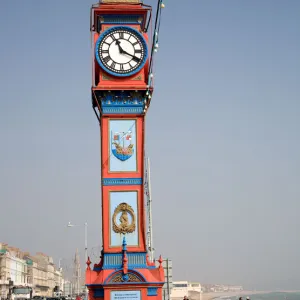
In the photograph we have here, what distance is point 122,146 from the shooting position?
3272 cm

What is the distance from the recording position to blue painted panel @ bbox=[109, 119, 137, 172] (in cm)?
3247

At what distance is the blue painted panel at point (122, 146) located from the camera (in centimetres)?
3247

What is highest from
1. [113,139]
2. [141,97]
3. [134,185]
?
[141,97]

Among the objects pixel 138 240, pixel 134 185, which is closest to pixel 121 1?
pixel 134 185

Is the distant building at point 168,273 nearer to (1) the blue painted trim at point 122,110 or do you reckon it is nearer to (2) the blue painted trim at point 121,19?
(1) the blue painted trim at point 122,110

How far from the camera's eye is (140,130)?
3294 cm

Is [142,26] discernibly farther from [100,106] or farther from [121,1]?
[100,106]

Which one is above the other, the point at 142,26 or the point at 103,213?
the point at 142,26

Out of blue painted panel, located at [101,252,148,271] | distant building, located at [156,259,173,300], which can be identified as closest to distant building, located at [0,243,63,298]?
distant building, located at [156,259,173,300]

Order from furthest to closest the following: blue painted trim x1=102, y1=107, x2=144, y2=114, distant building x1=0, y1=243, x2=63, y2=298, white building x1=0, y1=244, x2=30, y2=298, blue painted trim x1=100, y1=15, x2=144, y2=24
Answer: distant building x1=0, y1=243, x2=63, y2=298 < white building x1=0, y1=244, x2=30, y2=298 < blue painted trim x1=100, y1=15, x2=144, y2=24 < blue painted trim x1=102, y1=107, x2=144, y2=114

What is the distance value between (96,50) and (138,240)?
11327 millimetres

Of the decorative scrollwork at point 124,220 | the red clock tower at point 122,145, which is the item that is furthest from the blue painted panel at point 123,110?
the decorative scrollwork at point 124,220

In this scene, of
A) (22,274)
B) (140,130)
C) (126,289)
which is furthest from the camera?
(22,274)

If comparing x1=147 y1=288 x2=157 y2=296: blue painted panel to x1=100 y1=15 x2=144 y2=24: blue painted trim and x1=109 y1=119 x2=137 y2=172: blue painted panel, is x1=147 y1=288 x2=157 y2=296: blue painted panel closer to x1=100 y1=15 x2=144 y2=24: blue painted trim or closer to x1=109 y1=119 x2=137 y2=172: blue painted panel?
x1=109 y1=119 x2=137 y2=172: blue painted panel
